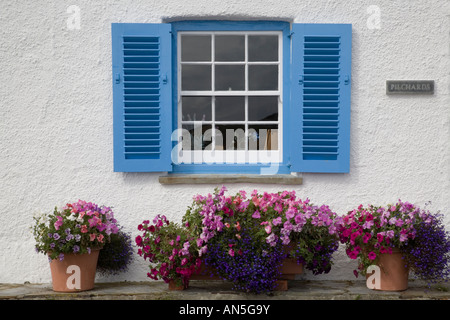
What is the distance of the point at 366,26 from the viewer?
579 centimetres

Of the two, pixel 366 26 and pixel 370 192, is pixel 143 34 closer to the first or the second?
pixel 366 26

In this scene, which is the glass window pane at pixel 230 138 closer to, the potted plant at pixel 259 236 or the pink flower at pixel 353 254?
the potted plant at pixel 259 236

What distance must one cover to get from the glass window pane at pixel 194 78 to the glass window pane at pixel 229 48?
7.3 inches

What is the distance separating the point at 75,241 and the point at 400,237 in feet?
9.60

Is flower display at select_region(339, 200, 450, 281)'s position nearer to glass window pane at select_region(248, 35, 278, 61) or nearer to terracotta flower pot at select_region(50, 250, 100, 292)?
glass window pane at select_region(248, 35, 278, 61)

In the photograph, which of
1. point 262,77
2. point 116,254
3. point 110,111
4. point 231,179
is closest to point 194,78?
point 262,77

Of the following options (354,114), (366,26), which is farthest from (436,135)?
(366,26)

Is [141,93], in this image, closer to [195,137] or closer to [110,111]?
[110,111]

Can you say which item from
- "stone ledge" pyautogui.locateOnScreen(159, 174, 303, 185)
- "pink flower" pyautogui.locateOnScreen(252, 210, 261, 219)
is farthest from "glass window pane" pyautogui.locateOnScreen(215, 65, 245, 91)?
"pink flower" pyautogui.locateOnScreen(252, 210, 261, 219)

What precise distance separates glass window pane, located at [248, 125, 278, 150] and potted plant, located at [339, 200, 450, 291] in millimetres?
1171

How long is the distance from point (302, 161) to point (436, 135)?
1.39 metres

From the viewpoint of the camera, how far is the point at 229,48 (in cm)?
598

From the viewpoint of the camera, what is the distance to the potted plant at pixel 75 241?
5.20 meters

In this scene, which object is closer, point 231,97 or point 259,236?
point 259,236
